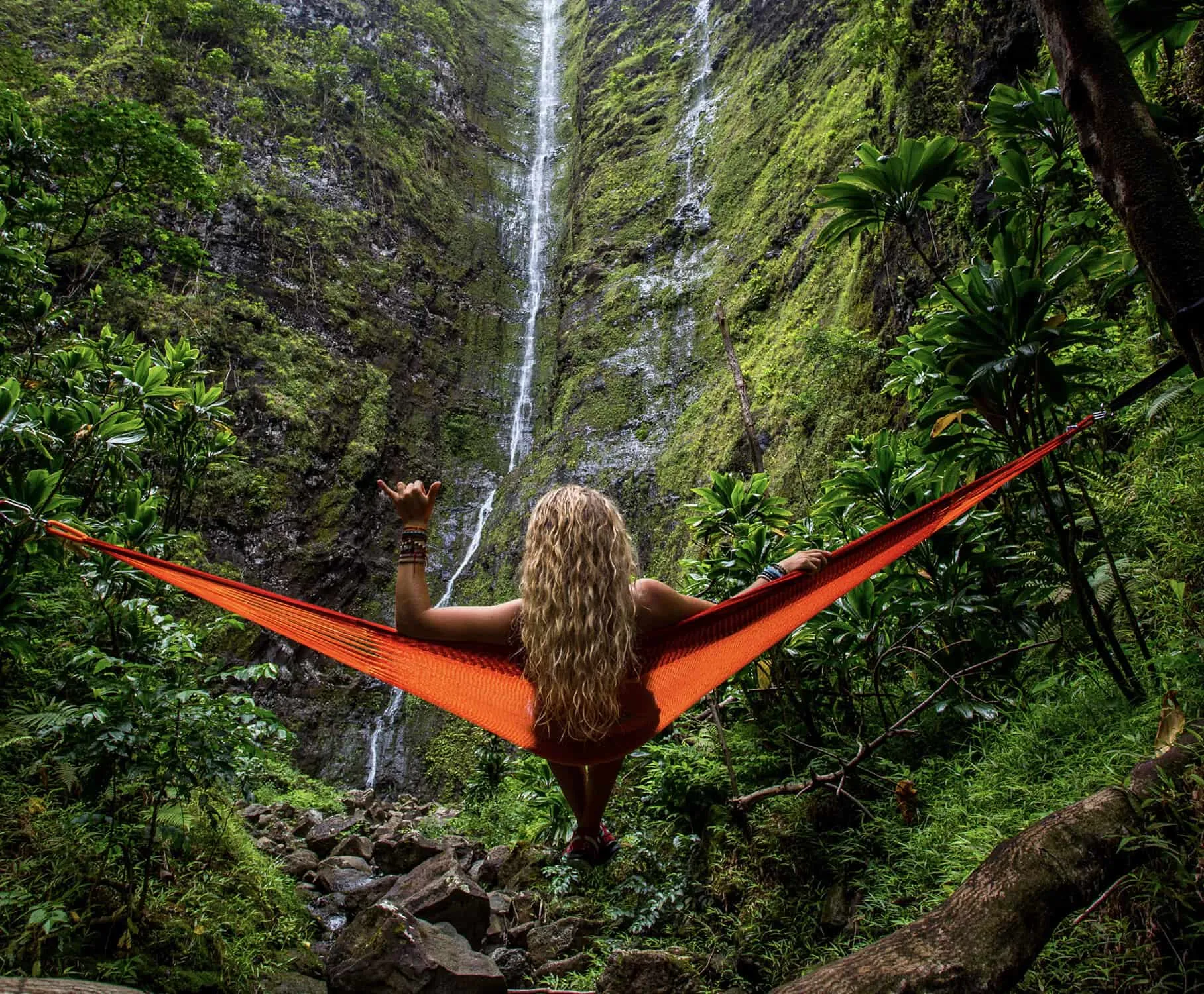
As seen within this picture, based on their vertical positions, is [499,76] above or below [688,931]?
above

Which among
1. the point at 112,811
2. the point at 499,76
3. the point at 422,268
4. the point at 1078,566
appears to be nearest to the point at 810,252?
the point at 1078,566

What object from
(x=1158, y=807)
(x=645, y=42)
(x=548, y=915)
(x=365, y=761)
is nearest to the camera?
(x=1158, y=807)

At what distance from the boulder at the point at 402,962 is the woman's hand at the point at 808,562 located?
1241 mm

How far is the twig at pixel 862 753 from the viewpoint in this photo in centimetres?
169

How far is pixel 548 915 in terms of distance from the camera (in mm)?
2125

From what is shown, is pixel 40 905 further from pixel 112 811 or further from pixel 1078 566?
pixel 1078 566

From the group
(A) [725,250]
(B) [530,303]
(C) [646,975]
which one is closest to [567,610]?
(C) [646,975]

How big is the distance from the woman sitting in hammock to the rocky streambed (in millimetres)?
587

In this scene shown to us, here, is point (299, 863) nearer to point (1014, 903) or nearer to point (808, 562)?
point (808, 562)

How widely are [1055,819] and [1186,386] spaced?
2.79ft

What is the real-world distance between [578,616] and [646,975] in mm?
808

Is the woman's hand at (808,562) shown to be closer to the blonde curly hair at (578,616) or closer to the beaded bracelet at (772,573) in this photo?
the beaded bracelet at (772,573)

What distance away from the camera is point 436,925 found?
192 centimetres

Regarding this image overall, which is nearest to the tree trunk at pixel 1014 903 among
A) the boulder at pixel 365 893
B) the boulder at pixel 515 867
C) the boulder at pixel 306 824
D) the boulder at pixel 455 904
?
the boulder at pixel 455 904
